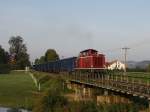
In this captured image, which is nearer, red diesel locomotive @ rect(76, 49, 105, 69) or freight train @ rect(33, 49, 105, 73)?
red diesel locomotive @ rect(76, 49, 105, 69)

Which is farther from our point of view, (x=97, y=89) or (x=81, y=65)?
(x=81, y=65)

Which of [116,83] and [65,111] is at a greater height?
[116,83]

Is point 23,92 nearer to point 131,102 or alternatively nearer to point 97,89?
point 97,89

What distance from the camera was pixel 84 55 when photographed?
79.1 metres

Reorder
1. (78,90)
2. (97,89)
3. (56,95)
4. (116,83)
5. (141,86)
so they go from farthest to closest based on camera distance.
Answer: (78,90)
(97,89)
(56,95)
(116,83)
(141,86)

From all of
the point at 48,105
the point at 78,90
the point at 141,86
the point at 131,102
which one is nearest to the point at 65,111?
the point at 48,105

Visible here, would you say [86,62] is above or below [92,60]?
below

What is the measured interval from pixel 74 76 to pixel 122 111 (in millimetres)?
27399

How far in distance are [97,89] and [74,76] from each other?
40.5 ft

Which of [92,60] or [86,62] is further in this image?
[86,62]

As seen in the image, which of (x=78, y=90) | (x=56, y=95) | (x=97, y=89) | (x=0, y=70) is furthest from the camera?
(x=0, y=70)

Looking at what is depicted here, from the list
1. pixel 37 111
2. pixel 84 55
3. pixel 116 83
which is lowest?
pixel 37 111

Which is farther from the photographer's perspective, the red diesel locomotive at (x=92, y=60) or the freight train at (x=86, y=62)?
the freight train at (x=86, y=62)

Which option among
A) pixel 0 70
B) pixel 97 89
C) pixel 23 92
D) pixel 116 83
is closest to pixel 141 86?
pixel 116 83
